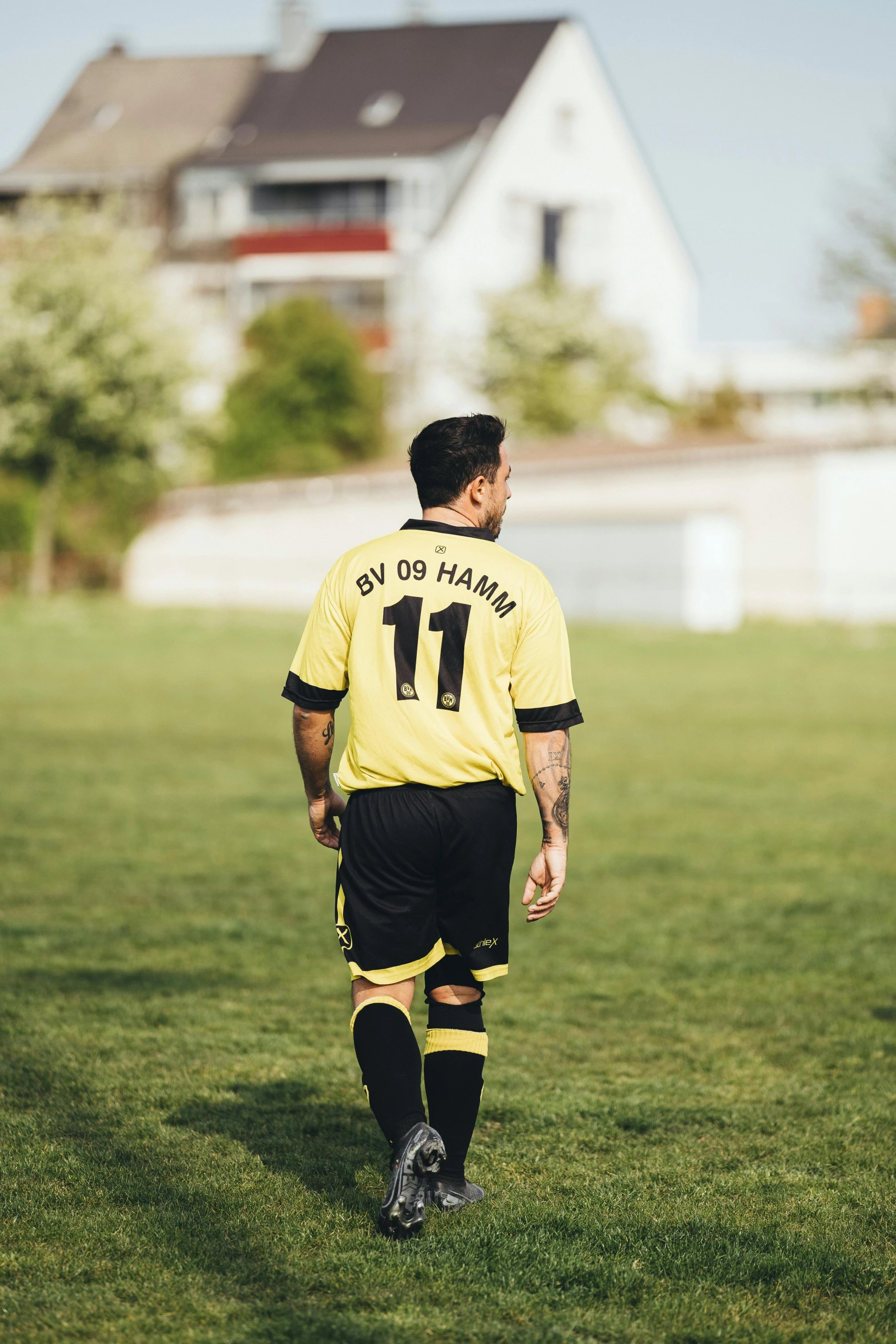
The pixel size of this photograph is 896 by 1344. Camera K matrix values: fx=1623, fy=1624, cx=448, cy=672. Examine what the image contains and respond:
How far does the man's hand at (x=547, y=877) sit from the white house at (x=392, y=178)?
43.7 m

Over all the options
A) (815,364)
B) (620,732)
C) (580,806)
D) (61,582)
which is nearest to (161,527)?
(61,582)

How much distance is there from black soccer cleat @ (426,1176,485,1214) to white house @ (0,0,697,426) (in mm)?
43786

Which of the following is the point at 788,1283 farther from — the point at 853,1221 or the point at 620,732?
the point at 620,732

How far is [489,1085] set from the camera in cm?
541

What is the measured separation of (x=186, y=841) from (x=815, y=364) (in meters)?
73.5

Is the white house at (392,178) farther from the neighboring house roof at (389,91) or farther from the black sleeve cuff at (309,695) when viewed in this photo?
the black sleeve cuff at (309,695)

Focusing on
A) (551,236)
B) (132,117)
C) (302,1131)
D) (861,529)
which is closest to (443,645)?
(302,1131)

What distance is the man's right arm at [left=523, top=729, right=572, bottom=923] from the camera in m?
4.05

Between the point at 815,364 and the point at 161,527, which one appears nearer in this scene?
the point at 161,527

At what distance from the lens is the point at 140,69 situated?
6209 centimetres

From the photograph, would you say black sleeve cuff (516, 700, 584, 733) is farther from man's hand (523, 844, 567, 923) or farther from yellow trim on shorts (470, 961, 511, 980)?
yellow trim on shorts (470, 961, 511, 980)

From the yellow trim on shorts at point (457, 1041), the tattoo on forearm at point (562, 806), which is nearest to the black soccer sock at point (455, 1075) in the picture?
the yellow trim on shorts at point (457, 1041)

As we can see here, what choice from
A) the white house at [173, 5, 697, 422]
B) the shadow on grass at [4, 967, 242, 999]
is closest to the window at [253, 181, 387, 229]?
the white house at [173, 5, 697, 422]

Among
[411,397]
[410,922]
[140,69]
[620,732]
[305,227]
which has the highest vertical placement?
[140,69]
